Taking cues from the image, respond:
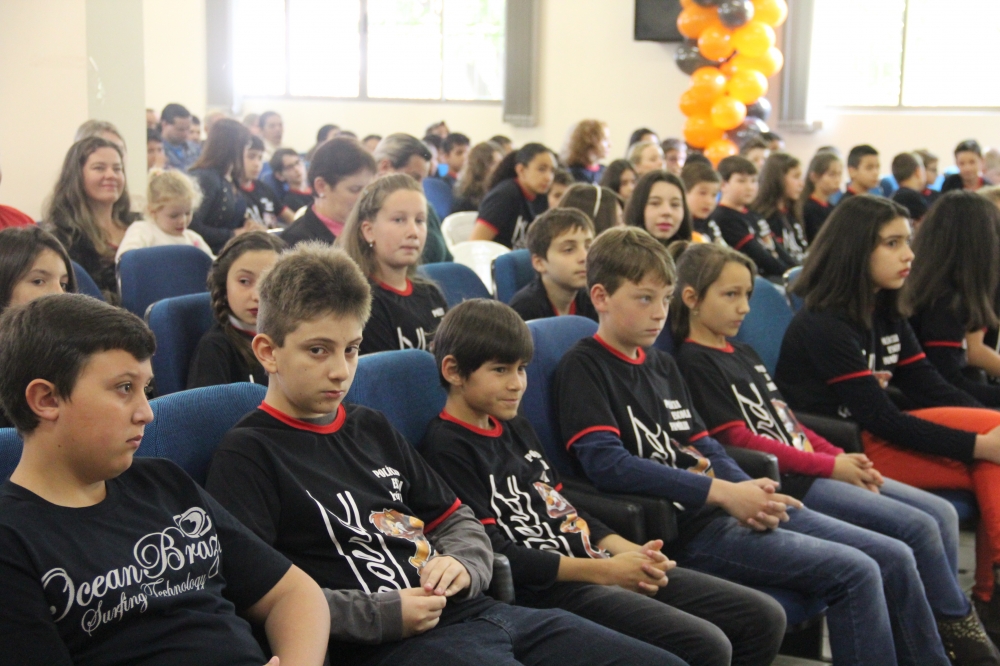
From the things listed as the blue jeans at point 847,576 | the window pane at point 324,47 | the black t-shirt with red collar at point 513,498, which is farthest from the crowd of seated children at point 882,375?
the window pane at point 324,47

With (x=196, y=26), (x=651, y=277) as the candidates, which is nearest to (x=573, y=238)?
(x=651, y=277)

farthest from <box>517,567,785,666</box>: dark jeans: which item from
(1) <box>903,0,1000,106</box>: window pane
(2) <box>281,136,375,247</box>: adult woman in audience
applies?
(1) <box>903,0,1000,106</box>: window pane

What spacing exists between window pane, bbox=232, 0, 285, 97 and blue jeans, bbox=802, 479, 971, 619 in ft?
35.0

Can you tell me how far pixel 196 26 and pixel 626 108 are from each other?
4.81 m

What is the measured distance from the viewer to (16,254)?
83.0 inches

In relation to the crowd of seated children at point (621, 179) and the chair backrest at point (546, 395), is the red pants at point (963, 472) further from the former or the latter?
the crowd of seated children at point (621, 179)

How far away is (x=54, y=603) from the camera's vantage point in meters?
1.19

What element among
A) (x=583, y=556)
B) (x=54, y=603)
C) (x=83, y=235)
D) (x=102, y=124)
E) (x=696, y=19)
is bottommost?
(x=583, y=556)

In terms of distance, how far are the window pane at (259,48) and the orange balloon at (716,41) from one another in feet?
17.4

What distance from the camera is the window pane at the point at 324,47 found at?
1173 cm

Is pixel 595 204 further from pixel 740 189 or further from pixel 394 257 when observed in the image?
pixel 740 189

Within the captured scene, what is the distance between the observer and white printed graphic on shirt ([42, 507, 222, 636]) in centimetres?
120

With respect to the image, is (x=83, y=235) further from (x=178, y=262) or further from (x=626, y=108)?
(x=626, y=108)

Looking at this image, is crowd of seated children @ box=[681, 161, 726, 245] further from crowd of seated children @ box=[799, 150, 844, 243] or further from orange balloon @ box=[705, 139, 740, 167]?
orange balloon @ box=[705, 139, 740, 167]
